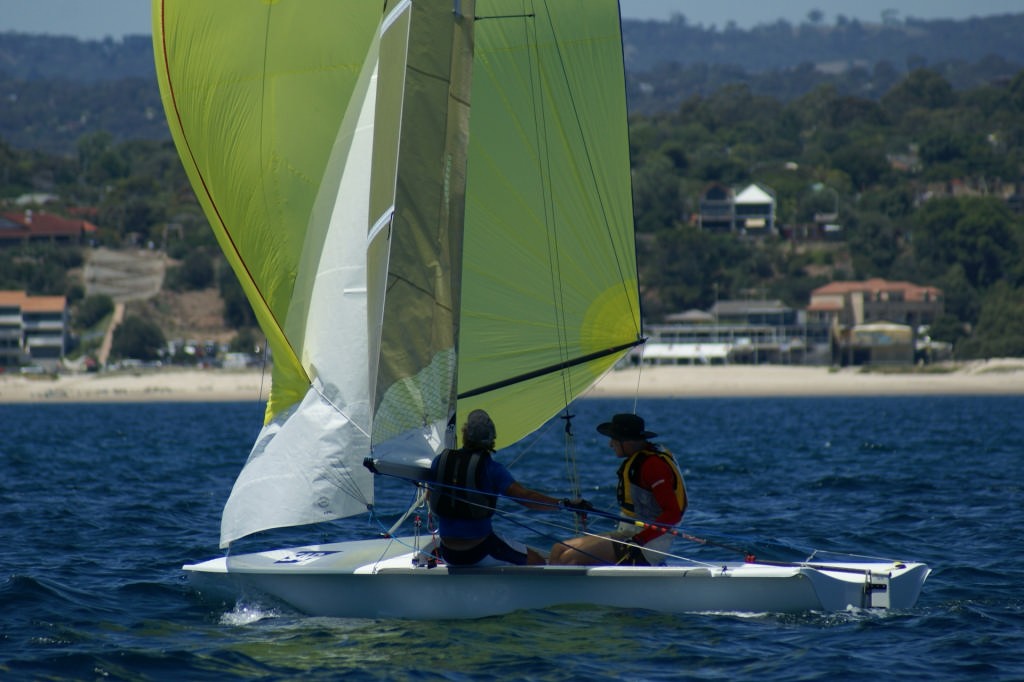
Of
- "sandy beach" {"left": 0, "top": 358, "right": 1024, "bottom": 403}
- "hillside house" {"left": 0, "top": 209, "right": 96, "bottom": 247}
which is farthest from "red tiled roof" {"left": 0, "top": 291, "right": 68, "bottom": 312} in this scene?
"hillside house" {"left": 0, "top": 209, "right": 96, "bottom": 247}

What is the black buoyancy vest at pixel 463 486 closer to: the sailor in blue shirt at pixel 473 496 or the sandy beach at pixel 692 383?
the sailor in blue shirt at pixel 473 496

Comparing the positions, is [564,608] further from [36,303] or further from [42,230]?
[42,230]

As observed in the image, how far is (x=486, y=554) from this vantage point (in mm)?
8469

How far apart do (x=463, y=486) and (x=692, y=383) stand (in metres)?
52.2

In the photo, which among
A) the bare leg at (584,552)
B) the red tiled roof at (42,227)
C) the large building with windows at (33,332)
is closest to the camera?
the bare leg at (584,552)

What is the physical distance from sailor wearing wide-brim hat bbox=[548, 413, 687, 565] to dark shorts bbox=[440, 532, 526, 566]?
271 mm

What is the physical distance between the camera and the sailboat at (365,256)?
8.41 metres

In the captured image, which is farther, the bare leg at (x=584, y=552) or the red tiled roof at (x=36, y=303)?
the red tiled roof at (x=36, y=303)

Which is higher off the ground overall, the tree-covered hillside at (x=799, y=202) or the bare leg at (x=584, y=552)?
the tree-covered hillside at (x=799, y=202)

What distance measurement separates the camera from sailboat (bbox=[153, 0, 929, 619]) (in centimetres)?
841

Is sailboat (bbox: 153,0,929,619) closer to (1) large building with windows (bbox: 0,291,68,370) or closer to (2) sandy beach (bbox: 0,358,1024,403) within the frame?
(2) sandy beach (bbox: 0,358,1024,403)

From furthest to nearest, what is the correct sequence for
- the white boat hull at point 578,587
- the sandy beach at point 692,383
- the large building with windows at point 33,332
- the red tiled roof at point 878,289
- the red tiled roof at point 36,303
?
1. the red tiled roof at point 878,289
2. the red tiled roof at point 36,303
3. the large building with windows at point 33,332
4. the sandy beach at point 692,383
5. the white boat hull at point 578,587

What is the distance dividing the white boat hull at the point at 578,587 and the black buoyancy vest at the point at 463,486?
34cm

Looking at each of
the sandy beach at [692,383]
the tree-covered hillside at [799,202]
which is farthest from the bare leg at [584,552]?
the tree-covered hillside at [799,202]
